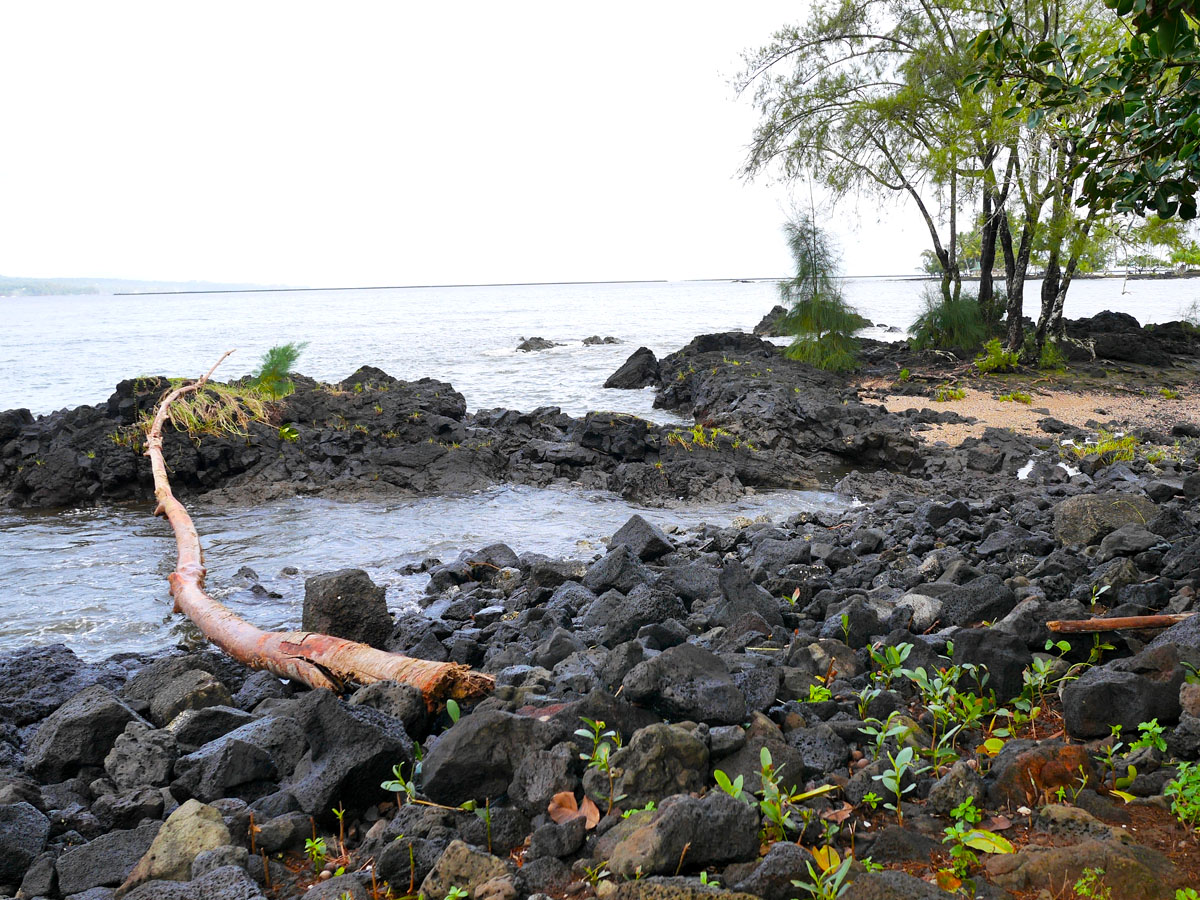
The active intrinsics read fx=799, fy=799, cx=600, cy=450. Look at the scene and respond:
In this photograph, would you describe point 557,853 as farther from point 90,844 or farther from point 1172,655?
point 1172,655

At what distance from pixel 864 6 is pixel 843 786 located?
2566 centimetres

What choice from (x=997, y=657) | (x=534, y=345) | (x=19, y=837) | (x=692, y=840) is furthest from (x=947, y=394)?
(x=534, y=345)

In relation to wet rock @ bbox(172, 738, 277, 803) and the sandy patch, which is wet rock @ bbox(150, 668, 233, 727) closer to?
wet rock @ bbox(172, 738, 277, 803)

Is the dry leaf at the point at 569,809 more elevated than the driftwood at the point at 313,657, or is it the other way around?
the dry leaf at the point at 569,809

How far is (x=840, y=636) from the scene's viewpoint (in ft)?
15.2

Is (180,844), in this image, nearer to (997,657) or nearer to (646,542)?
(997,657)

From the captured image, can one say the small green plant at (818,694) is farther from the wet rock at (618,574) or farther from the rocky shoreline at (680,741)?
the wet rock at (618,574)

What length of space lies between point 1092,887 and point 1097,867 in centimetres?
7

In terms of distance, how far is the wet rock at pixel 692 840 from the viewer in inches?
101

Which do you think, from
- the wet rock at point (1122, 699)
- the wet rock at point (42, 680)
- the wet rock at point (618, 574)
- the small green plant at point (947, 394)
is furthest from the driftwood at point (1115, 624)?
the small green plant at point (947, 394)

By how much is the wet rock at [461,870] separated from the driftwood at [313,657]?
137 cm

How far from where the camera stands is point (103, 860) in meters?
3.01

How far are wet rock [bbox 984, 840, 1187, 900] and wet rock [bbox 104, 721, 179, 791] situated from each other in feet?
11.6

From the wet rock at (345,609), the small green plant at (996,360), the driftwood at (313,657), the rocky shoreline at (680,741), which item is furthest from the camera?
the small green plant at (996,360)
